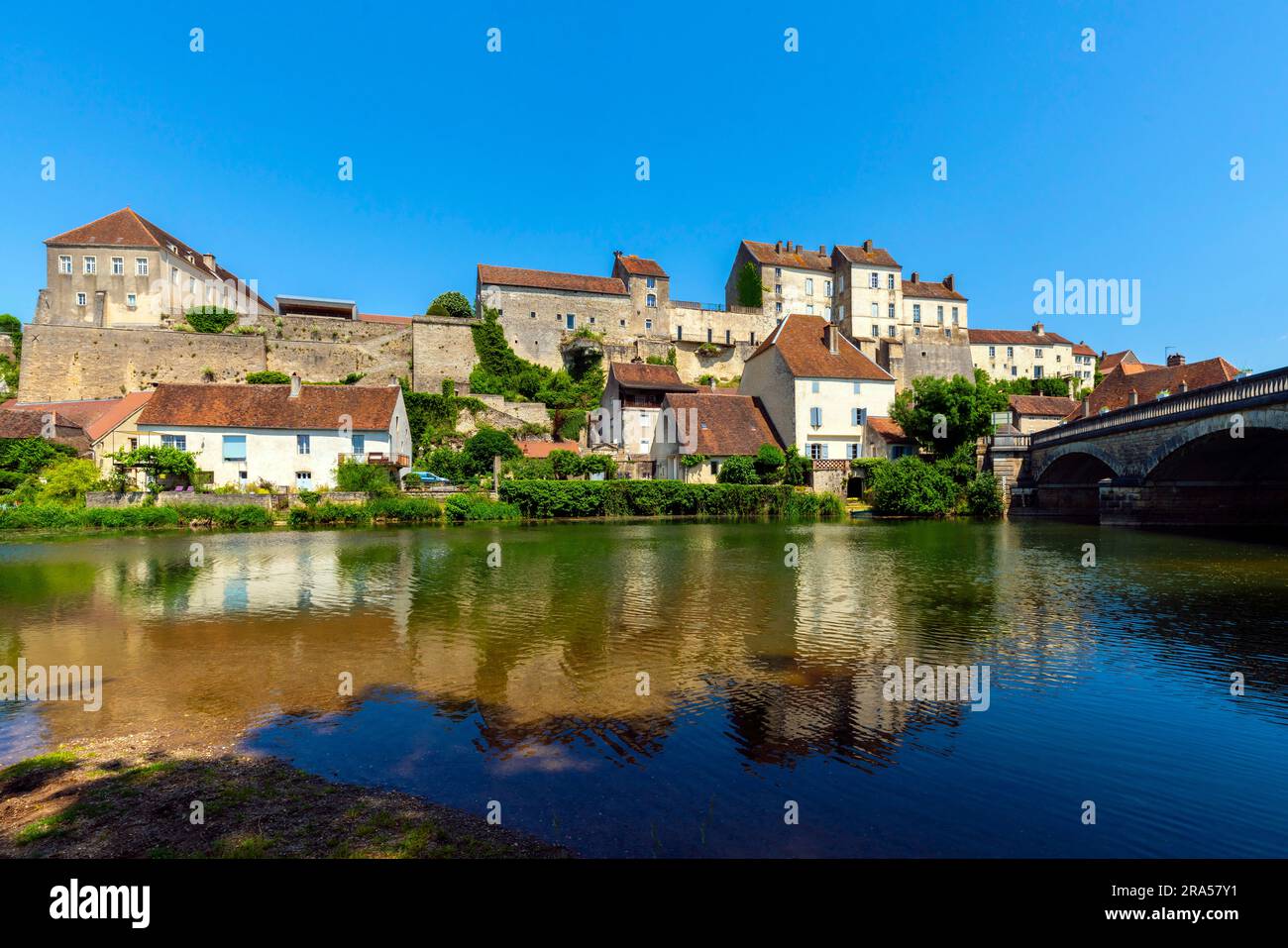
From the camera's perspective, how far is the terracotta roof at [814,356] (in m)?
45.2

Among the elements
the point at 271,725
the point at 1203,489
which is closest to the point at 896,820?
the point at 271,725

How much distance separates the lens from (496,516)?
36938 mm

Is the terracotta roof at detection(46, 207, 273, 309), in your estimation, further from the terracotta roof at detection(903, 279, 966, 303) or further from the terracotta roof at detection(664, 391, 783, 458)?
the terracotta roof at detection(903, 279, 966, 303)

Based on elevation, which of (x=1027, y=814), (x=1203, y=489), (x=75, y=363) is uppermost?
(x=75, y=363)

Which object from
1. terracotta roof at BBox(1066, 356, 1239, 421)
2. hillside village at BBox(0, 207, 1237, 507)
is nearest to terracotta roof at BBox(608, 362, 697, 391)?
hillside village at BBox(0, 207, 1237, 507)

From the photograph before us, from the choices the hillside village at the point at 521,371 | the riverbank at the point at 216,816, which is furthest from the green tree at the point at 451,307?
the riverbank at the point at 216,816

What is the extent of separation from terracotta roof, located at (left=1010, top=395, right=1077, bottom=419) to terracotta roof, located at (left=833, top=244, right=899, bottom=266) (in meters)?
22.6

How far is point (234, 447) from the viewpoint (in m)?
39.7

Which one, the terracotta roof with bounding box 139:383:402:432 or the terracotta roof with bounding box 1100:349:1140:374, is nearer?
the terracotta roof with bounding box 139:383:402:432

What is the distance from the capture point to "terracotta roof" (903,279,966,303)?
6944cm

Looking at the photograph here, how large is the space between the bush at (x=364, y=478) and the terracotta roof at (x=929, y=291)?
56.5 meters
